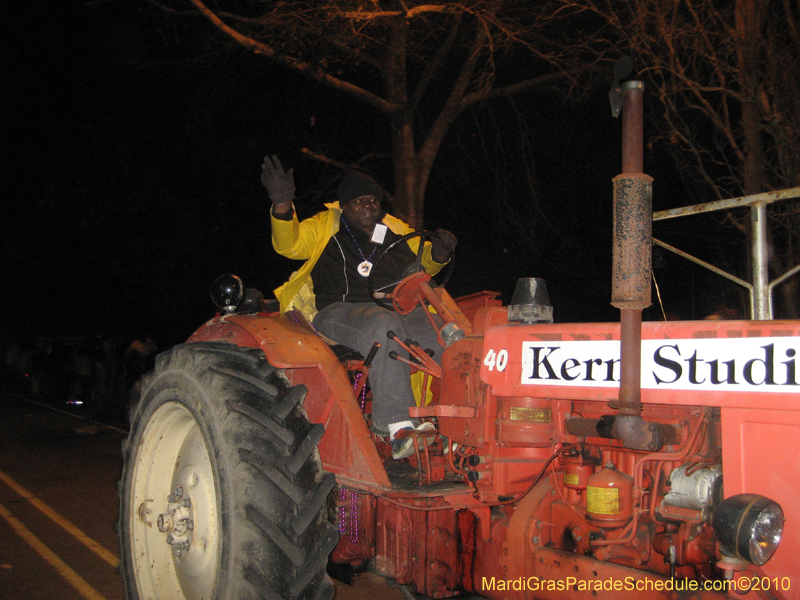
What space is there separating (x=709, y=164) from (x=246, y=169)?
8993mm

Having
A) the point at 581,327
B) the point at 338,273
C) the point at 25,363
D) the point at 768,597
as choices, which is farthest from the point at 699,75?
the point at 25,363

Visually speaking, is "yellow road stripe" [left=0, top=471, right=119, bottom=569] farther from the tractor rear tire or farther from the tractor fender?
the tractor fender

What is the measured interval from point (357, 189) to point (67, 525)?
12.6 ft

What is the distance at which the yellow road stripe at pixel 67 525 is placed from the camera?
4.81 metres

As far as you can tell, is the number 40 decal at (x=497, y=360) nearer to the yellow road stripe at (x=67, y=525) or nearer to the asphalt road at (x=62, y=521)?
the asphalt road at (x=62, y=521)

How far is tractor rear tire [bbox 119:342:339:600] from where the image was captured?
252 centimetres

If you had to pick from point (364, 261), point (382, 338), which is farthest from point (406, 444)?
point (364, 261)

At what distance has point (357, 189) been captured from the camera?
4.04 metres

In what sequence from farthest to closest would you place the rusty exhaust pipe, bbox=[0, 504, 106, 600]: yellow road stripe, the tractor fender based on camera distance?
bbox=[0, 504, 106, 600]: yellow road stripe
the tractor fender
the rusty exhaust pipe

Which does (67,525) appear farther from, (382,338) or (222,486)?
(382,338)

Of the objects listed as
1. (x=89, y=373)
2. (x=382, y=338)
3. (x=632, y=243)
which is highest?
(x=632, y=243)

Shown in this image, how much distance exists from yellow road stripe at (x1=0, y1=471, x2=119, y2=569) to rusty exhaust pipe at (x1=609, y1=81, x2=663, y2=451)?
3208 mm

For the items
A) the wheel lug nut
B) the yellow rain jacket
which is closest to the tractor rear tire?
the wheel lug nut

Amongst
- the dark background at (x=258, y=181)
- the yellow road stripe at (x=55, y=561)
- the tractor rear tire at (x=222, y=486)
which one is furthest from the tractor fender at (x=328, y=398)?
the dark background at (x=258, y=181)
